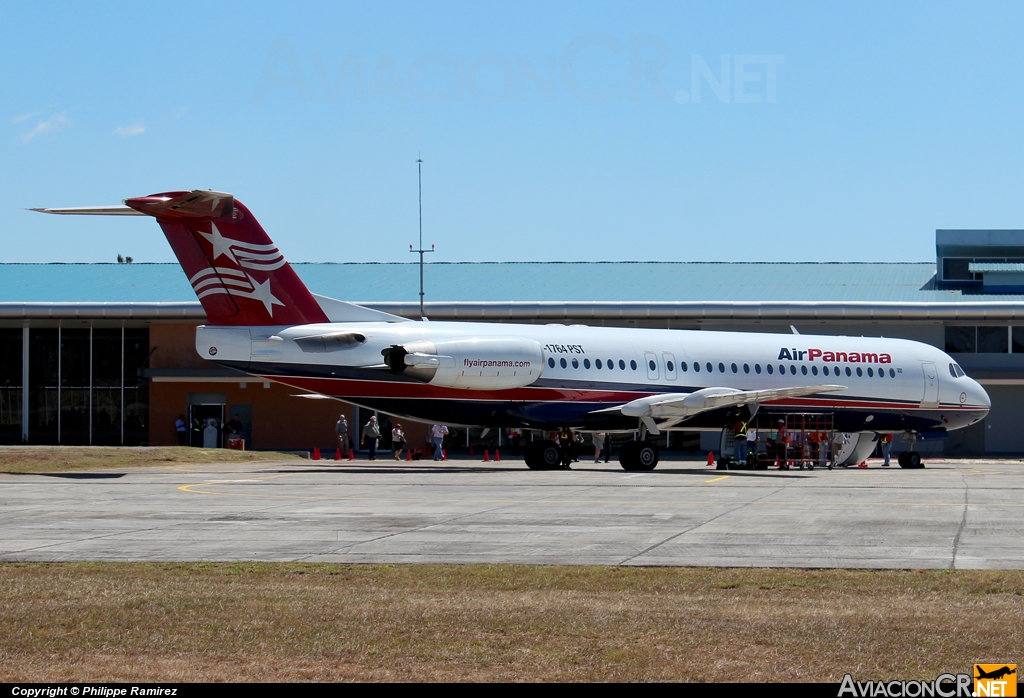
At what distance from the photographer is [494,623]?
26.5 feet

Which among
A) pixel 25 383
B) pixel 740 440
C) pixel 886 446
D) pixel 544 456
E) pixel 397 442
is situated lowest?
Answer: pixel 397 442

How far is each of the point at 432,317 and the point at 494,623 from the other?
3877 centimetres

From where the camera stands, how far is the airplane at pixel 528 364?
A: 88.7 ft

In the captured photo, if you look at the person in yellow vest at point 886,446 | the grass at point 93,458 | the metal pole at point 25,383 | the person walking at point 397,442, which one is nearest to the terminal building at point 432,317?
the metal pole at point 25,383

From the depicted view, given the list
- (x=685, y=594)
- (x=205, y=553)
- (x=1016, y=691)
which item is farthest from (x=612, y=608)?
(x=205, y=553)

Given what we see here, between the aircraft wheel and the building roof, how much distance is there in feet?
57.5

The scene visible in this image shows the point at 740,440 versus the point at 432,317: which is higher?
the point at 432,317

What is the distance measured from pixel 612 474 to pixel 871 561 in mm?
17030

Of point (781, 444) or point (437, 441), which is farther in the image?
point (437, 441)

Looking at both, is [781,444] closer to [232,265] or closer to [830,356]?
[830,356]

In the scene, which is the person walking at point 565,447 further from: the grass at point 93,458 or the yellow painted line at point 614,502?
the yellow painted line at point 614,502

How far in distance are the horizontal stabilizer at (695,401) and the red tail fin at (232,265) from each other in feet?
29.7

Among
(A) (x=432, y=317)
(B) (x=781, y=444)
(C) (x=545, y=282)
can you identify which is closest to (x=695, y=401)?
(B) (x=781, y=444)

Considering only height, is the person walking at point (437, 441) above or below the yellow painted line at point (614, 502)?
below
